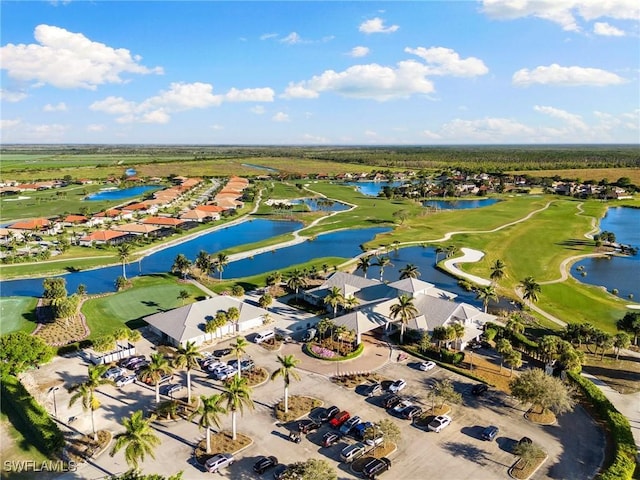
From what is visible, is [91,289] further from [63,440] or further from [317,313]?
[63,440]

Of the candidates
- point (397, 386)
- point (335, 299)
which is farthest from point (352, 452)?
point (335, 299)

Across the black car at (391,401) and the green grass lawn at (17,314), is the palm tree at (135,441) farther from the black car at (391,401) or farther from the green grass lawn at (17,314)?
the green grass lawn at (17,314)

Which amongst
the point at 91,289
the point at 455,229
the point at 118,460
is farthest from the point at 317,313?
the point at 455,229

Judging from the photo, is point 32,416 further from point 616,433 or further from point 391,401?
point 616,433

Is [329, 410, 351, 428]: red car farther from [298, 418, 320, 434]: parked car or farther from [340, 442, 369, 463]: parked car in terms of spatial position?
[340, 442, 369, 463]: parked car

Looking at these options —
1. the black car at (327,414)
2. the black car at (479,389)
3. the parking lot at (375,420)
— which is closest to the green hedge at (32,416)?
the parking lot at (375,420)

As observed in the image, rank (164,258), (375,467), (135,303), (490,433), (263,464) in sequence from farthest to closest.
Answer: (164,258)
(135,303)
(490,433)
(263,464)
(375,467)
